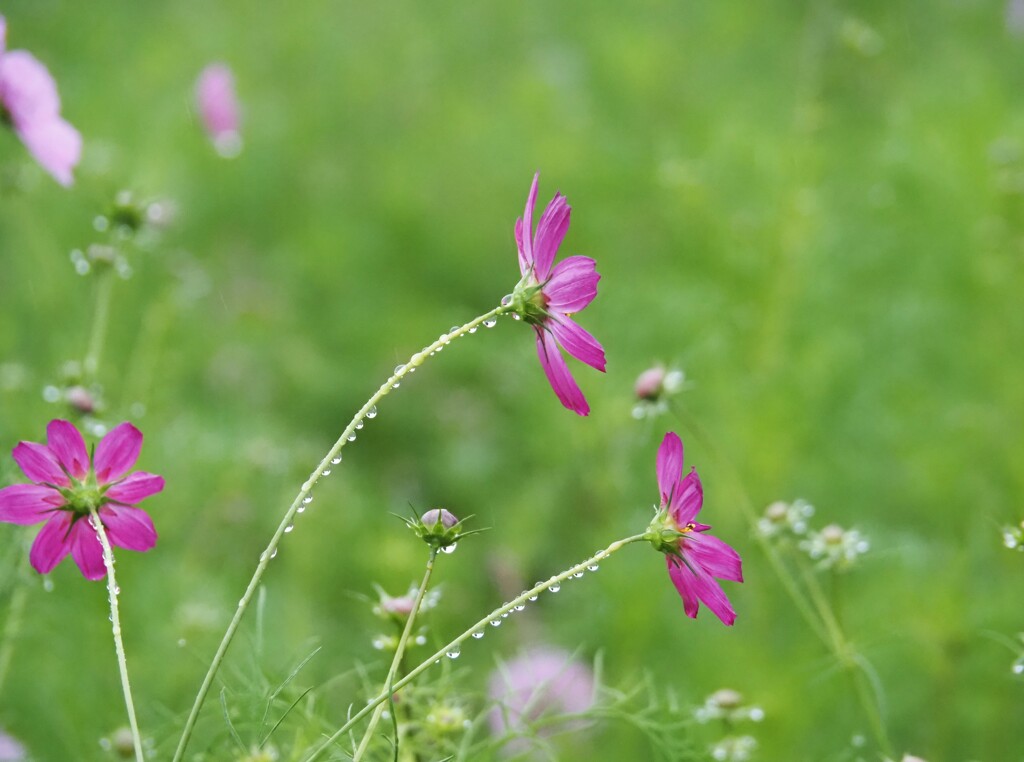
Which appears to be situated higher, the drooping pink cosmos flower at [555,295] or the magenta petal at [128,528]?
the drooping pink cosmos flower at [555,295]

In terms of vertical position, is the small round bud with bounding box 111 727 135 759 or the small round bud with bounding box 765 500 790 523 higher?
the small round bud with bounding box 765 500 790 523

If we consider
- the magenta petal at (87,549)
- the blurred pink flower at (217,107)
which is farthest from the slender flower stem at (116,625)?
the blurred pink flower at (217,107)

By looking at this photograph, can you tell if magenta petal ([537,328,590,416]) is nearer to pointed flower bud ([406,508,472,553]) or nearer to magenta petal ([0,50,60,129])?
pointed flower bud ([406,508,472,553])

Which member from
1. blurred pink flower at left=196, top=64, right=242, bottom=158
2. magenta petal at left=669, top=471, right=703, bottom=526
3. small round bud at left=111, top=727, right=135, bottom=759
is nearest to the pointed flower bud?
magenta petal at left=669, top=471, right=703, bottom=526

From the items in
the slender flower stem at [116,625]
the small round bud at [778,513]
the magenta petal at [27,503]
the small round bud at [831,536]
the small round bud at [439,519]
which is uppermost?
the small round bud at [778,513]

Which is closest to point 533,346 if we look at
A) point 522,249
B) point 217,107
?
point 217,107

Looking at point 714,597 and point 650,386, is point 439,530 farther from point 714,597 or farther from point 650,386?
point 650,386

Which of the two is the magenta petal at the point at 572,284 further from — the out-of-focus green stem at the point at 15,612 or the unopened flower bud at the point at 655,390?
the out-of-focus green stem at the point at 15,612
